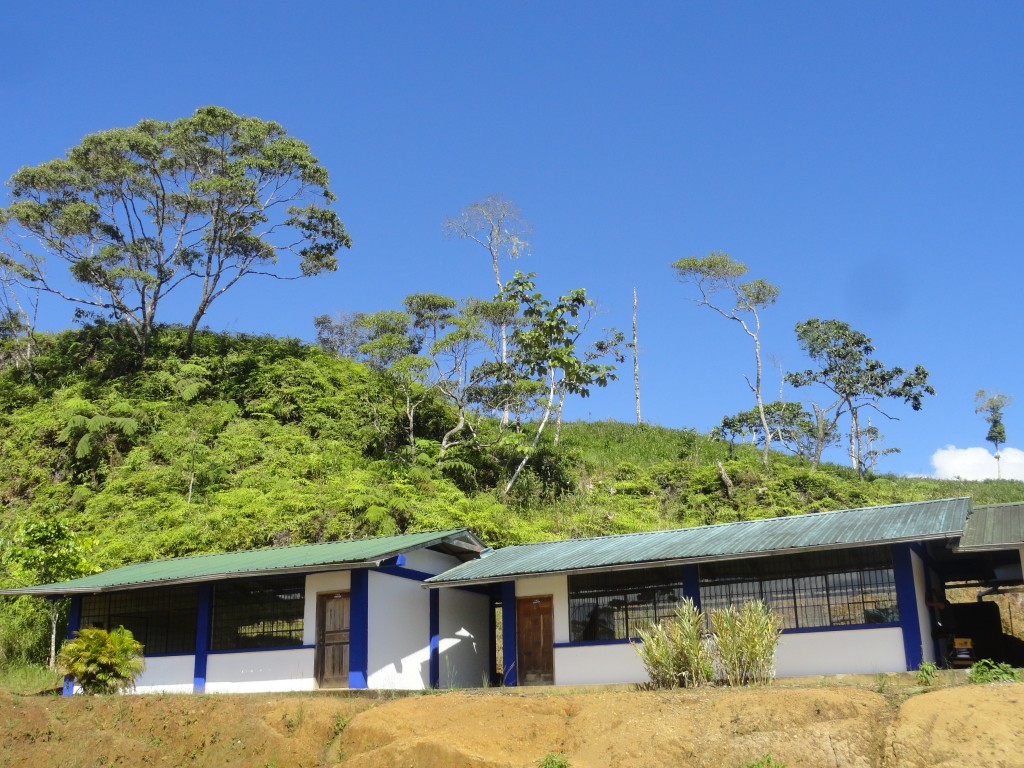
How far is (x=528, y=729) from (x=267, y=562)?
774 cm

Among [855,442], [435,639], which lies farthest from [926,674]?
[855,442]

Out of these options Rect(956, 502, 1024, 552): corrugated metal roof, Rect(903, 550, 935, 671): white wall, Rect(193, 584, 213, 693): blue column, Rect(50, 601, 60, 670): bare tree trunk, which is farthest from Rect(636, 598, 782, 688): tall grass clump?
→ Rect(50, 601, 60, 670): bare tree trunk

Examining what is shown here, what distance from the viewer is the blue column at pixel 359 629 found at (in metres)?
17.1

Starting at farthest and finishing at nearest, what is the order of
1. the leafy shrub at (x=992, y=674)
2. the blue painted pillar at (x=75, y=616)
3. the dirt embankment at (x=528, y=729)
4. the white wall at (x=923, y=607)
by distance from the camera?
the blue painted pillar at (x=75, y=616) < the white wall at (x=923, y=607) < the leafy shrub at (x=992, y=674) < the dirt embankment at (x=528, y=729)

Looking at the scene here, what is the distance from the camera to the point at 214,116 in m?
34.4

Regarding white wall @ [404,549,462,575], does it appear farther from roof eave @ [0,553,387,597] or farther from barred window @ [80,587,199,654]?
barred window @ [80,587,199,654]

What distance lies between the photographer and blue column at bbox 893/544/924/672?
14602 mm

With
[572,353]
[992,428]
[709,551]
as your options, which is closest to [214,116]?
[572,353]

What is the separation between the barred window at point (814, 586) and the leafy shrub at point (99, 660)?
10989 millimetres

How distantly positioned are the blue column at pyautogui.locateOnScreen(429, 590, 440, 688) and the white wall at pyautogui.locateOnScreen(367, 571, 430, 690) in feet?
0.33

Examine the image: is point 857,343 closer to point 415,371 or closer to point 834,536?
point 415,371

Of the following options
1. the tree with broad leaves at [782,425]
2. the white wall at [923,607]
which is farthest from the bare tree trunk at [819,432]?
the white wall at [923,607]

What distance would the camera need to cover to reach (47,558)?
2203 cm

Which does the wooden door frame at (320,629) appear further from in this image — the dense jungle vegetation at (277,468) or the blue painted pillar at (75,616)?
the dense jungle vegetation at (277,468)
